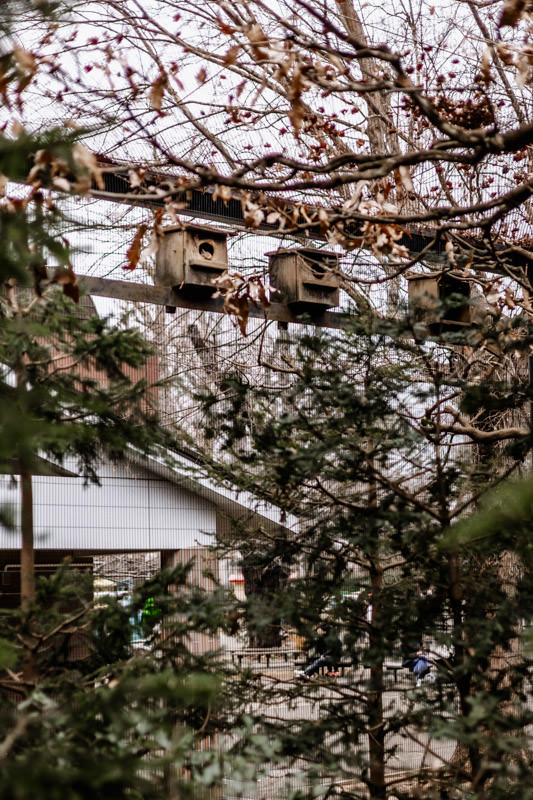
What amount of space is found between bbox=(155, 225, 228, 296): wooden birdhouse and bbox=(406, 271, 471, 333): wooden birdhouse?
756mm

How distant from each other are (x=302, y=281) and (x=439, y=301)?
1.08 m

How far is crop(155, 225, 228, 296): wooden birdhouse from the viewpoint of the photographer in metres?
3.31

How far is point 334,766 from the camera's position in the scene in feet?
7.16

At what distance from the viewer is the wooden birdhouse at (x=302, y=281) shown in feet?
11.7

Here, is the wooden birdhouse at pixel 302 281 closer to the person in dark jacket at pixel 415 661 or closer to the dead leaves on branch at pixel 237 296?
the dead leaves on branch at pixel 237 296

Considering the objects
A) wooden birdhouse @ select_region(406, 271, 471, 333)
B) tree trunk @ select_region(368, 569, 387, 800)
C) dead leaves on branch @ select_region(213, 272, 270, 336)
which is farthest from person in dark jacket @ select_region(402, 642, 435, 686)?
dead leaves on branch @ select_region(213, 272, 270, 336)

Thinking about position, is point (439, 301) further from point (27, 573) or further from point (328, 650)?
point (27, 573)

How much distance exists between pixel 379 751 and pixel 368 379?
1129 millimetres

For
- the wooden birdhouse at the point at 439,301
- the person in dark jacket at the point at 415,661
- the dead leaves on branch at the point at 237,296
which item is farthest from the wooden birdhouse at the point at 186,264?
the person in dark jacket at the point at 415,661

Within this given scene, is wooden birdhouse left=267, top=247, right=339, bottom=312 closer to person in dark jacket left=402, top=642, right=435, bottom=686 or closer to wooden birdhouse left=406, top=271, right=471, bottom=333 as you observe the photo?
wooden birdhouse left=406, top=271, right=471, bottom=333

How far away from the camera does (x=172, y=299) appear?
3377mm

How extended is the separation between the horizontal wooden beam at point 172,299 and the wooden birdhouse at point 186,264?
0.13 ft

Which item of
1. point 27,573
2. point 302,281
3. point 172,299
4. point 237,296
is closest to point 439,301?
point 237,296

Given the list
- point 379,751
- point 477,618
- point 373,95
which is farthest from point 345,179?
point 373,95
